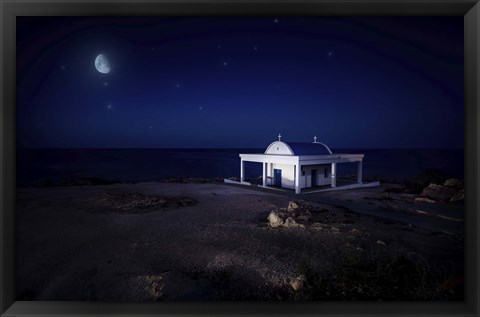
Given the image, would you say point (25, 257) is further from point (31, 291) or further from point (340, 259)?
point (340, 259)

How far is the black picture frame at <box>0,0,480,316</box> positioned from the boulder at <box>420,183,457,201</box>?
6266 millimetres

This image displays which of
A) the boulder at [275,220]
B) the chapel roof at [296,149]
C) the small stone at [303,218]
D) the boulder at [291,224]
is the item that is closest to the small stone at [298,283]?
the boulder at [291,224]

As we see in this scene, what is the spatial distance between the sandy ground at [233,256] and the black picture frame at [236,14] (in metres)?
0.19

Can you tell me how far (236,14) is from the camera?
11.8 ft

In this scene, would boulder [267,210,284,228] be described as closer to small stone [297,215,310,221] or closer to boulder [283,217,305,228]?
boulder [283,217,305,228]

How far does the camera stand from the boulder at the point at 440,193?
8.85 metres

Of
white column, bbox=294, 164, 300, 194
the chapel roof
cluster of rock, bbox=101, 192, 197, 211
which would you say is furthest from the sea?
white column, bbox=294, 164, 300, 194

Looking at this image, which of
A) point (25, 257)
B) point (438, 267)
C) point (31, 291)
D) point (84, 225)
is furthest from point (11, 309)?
point (438, 267)

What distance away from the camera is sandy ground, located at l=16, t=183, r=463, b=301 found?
3900 millimetres

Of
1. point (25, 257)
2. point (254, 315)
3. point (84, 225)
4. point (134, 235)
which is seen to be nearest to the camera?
point (254, 315)

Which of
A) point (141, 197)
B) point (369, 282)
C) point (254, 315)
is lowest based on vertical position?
point (254, 315)

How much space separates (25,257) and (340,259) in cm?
585

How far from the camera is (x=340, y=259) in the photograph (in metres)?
4.49

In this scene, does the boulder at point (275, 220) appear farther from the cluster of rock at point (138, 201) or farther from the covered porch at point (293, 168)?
the covered porch at point (293, 168)
